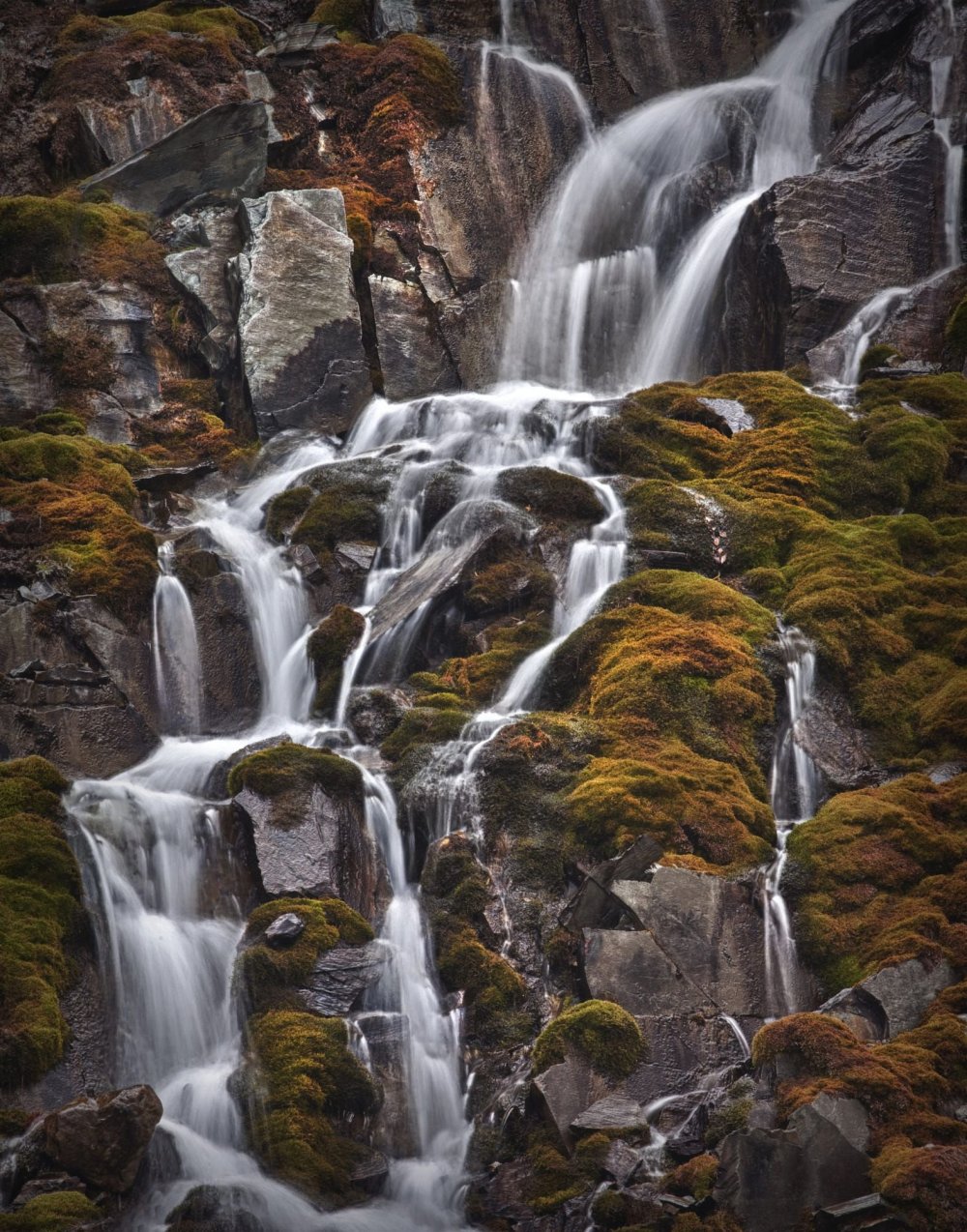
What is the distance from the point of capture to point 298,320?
76.1ft

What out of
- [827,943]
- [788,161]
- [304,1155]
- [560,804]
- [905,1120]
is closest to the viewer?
[905,1120]

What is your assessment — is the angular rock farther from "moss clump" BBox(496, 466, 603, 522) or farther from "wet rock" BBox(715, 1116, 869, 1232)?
"moss clump" BBox(496, 466, 603, 522)

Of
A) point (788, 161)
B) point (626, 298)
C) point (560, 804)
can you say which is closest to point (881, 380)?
point (626, 298)

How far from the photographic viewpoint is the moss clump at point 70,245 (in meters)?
23.9

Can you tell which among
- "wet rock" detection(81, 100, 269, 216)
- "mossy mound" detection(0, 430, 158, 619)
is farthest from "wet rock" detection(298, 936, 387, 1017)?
"wet rock" detection(81, 100, 269, 216)

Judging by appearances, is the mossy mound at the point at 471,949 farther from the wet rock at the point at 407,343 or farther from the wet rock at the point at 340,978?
the wet rock at the point at 407,343

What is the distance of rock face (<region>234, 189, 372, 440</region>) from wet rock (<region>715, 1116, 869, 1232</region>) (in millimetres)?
16148

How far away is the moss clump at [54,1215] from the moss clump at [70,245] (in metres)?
18.6

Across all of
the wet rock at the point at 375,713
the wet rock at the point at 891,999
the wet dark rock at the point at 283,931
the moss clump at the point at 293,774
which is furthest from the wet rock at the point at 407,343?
the wet rock at the point at 891,999

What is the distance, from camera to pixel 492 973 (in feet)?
A: 38.9

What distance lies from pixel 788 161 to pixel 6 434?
676 inches

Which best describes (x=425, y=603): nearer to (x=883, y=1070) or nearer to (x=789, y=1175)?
(x=883, y=1070)

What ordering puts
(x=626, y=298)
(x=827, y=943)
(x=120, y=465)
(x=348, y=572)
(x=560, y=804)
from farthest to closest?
(x=626, y=298)
(x=120, y=465)
(x=348, y=572)
(x=560, y=804)
(x=827, y=943)

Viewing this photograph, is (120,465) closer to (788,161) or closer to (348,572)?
(348,572)
